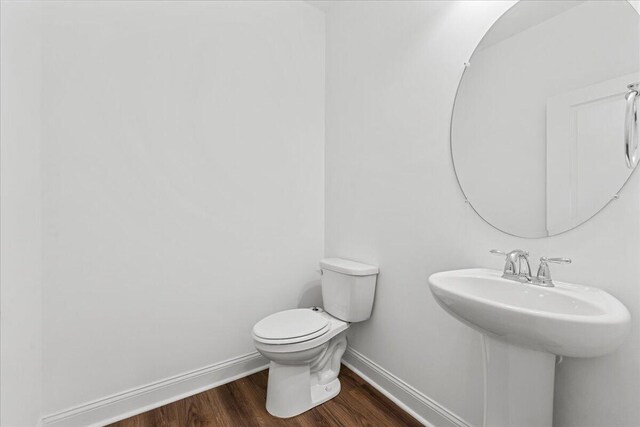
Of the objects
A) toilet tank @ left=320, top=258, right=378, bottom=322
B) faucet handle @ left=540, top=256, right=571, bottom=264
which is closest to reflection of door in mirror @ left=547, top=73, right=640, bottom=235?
faucet handle @ left=540, top=256, right=571, bottom=264

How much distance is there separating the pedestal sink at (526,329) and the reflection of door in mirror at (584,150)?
0.26 metres

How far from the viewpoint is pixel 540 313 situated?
0.73 metres

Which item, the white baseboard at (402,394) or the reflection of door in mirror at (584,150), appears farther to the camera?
the white baseboard at (402,394)

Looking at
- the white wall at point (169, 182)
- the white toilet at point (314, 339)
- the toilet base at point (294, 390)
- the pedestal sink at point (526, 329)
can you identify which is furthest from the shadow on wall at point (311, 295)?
the pedestal sink at point (526, 329)

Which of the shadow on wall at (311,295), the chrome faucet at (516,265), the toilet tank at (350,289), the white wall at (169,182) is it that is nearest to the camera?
the chrome faucet at (516,265)

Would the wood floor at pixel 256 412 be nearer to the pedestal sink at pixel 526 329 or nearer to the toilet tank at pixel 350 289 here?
the toilet tank at pixel 350 289

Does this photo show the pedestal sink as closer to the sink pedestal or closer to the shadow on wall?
the sink pedestal

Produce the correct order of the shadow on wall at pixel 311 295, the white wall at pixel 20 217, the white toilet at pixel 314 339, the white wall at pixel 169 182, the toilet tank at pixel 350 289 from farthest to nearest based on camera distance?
the shadow on wall at pixel 311 295 < the toilet tank at pixel 350 289 < the white toilet at pixel 314 339 < the white wall at pixel 169 182 < the white wall at pixel 20 217

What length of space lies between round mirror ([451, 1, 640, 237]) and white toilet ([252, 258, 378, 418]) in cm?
81

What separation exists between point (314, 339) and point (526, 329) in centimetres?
97

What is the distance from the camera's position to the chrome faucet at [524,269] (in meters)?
0.98

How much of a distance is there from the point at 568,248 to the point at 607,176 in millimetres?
252

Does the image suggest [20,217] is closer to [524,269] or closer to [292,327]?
[292,327]

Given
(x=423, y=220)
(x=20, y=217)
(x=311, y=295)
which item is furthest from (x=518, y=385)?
(x=20, y=217)
